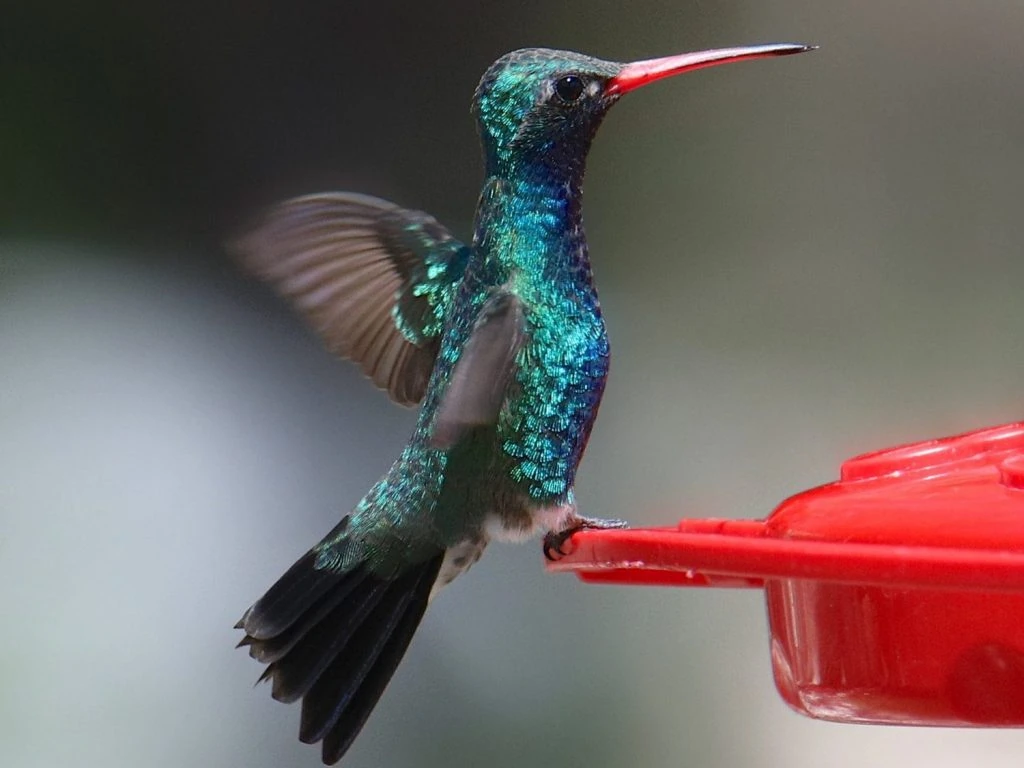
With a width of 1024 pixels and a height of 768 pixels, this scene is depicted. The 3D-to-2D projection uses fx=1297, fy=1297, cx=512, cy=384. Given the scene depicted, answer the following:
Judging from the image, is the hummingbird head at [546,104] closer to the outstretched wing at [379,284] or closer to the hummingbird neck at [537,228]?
the hummingbird neck at [537,228]

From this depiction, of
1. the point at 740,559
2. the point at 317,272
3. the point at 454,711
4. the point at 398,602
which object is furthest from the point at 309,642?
the point at 454,711

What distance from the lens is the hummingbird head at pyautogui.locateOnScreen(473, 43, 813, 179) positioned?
1.49 meters

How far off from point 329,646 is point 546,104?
0.68 meters

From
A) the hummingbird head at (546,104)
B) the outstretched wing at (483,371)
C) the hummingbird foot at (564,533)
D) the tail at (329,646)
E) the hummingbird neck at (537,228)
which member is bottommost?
the tail at (329,646)

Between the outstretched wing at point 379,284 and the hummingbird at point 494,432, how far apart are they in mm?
117

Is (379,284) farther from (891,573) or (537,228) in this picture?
(891,573)

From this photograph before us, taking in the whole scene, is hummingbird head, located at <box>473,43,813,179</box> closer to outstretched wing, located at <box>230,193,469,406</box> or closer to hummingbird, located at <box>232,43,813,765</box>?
hummingbird, located at <box>232,43,813,765</box>

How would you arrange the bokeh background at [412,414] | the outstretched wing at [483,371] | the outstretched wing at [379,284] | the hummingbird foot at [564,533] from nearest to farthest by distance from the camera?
the outstretched wing at [483,371] → the hummingbird foot at [564,533] → the outstretched wing at [379,284] → the bokeh background at [412,414]

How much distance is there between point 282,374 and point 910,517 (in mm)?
2494

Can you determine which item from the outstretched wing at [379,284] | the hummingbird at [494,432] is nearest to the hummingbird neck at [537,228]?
the hummingbird at [494,432]

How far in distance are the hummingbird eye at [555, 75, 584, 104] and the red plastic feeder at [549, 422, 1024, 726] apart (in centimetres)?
56

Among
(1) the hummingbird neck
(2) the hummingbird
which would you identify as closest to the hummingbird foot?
(2) the hummingbird

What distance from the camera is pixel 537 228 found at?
1564mm

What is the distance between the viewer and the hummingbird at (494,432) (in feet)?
4.90
